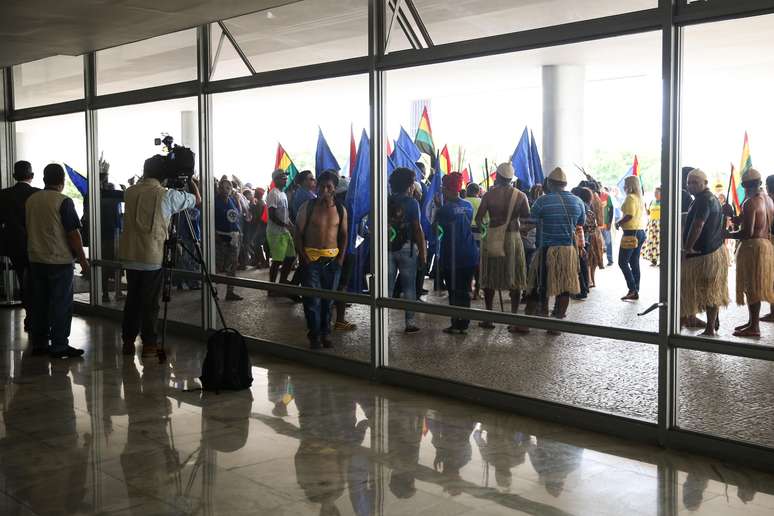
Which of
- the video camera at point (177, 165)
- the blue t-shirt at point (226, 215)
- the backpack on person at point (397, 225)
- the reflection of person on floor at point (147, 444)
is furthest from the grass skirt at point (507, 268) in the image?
the blue t-shirt at point (226, 215)

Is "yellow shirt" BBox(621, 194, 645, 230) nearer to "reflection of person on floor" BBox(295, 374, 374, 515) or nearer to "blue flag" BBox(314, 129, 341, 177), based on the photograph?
"reflection of person on floor" BBox(295, 374, 374, 515)

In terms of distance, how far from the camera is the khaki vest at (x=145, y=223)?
24.7ft

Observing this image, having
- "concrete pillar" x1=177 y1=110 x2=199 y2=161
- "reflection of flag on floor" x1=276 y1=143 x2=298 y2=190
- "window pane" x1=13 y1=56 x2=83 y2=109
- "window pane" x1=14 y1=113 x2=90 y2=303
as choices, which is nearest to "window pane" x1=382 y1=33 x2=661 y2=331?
"reflection of flag on floor" x1=276 y1=143 x2=298 y2=190

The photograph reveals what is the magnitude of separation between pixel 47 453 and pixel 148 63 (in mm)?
5441

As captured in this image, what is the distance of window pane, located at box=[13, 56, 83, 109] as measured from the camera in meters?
10.7

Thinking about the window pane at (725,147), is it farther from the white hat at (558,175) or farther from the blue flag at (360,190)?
the blue flag at (360,190)

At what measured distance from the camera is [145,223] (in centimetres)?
757

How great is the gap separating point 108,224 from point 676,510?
8.22 metres

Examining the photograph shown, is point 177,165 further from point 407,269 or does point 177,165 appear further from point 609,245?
point 609,245

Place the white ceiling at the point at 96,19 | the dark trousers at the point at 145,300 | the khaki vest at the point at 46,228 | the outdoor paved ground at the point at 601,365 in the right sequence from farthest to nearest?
the dark trousers at the point at 145,300, the khaki vest at the point at 46,228, the white ceiling at the point at 96,19, the outdoor paved ground at the point at 601,365

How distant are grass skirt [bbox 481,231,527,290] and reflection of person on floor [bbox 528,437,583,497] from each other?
1.14 meters

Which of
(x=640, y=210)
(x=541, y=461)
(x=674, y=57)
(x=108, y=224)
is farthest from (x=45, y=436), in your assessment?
(x=108, y=224)

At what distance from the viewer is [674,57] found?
16.3 ft

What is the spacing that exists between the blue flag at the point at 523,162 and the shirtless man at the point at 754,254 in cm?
145
